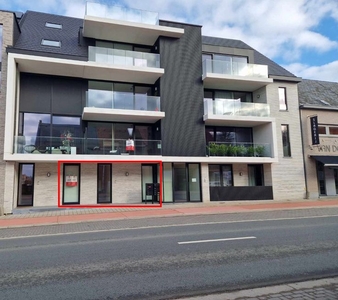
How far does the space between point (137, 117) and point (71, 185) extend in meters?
5.40

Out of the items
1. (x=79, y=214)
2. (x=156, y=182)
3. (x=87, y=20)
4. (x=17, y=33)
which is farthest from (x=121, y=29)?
(x=79, y=214)

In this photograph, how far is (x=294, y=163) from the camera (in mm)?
19906

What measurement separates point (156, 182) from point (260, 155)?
7.04m

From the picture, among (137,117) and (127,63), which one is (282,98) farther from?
(127,63)

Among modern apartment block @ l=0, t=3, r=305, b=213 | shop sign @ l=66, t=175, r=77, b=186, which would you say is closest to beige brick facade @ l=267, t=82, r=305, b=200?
modern apartment block @ l=0, t=3, r=305, b=213

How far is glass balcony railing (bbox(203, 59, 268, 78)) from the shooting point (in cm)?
1876

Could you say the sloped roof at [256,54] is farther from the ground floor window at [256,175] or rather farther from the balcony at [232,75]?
the ground floor window at [256,175]

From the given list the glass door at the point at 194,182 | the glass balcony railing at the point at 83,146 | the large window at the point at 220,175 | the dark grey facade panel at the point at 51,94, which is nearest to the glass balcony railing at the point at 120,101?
the dark grey facade panel at the point at 51,94

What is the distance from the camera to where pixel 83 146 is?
52.1 feet

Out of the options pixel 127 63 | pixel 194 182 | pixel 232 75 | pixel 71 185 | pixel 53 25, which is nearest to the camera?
pixel 71 185

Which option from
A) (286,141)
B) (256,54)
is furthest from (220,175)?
(256,54)

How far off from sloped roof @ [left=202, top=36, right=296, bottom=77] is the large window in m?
7.63

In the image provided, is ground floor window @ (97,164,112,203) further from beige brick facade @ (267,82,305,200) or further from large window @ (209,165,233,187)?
beige brick facade @ (267,82,305,200)

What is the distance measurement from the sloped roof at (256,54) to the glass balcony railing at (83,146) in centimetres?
940
